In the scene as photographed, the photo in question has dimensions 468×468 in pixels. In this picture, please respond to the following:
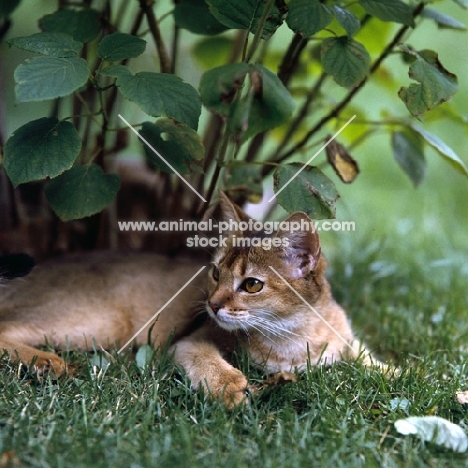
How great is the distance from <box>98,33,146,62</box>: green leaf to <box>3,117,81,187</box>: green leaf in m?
0.29

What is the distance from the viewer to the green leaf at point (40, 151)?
6.88 feet

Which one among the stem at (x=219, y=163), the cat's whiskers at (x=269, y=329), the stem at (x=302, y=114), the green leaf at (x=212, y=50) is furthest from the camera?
the green leaf at (x=212, y=50)

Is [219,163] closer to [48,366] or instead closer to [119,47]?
[119,47]

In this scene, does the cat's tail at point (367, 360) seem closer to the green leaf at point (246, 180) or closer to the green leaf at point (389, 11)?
the green leaf at point (246, 180)

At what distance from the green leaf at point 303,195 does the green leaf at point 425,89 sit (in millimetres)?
437

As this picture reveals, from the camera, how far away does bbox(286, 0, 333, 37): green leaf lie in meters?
2.13

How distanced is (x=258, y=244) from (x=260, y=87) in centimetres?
76

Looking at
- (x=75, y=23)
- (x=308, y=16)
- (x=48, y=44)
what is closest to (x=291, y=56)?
(x=308, y=16)

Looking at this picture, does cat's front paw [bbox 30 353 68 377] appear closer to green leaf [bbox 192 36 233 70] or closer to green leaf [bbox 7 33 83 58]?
green leaf [bbox 7 33 83 58]

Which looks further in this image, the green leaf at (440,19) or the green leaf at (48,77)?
the green leaf at (440,19)

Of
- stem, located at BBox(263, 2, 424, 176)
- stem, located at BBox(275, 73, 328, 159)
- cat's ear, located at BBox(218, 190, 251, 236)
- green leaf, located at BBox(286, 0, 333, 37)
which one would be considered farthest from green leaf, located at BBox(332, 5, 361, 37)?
cat's ear, located at BBox(218, 190, 251, 236)

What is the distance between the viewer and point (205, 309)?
8.27 feet

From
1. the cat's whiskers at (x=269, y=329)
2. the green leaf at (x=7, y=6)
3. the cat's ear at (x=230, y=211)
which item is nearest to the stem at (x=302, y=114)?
the cat's ear at (x=230, y=211)

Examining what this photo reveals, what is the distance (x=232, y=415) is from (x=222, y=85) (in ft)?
3.51
